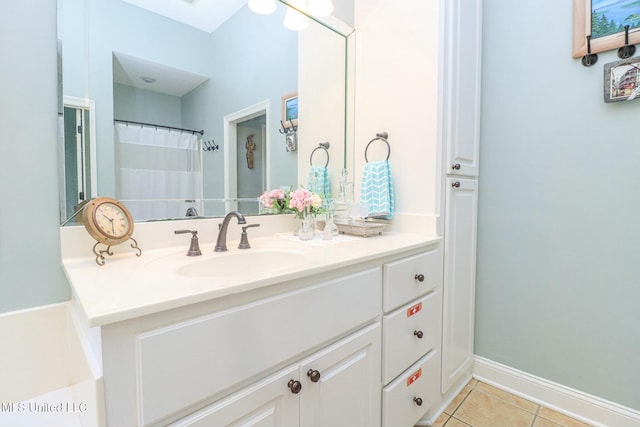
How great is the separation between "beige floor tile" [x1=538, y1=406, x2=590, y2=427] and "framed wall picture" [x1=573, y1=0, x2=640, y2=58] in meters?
1.66

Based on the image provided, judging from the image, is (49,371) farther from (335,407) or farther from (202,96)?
(202,96)

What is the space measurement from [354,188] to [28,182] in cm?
137

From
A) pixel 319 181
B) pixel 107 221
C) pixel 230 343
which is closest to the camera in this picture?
pixel 230 343

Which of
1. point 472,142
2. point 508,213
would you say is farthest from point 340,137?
point 508,213

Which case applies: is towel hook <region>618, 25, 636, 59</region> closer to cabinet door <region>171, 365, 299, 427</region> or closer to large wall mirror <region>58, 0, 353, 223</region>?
large wall mirror <region>58, 0, 353, 223</region>

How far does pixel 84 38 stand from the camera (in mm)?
962

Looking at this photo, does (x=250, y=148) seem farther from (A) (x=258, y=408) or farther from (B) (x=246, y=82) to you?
(A) (x=258, y=408)

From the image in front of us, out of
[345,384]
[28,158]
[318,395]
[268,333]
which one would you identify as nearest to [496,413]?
[345,384]

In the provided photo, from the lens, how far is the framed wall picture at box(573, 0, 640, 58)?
1.24m

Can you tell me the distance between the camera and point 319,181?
171 cm

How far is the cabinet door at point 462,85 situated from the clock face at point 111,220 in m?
1.30

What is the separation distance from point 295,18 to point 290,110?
0.46m

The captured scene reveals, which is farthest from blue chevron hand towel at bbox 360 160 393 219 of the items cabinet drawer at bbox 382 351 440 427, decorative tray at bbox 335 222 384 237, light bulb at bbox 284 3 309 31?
light bulb at bbox 284 3 309 31

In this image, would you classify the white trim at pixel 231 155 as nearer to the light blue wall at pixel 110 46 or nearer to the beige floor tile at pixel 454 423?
the light blue wall at pixel 110 46
